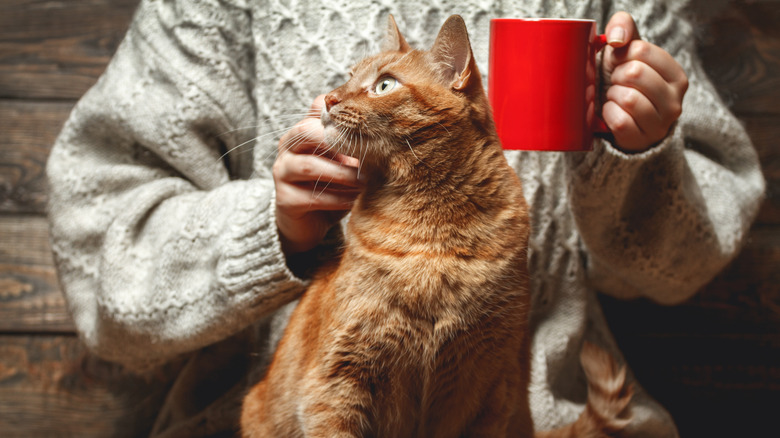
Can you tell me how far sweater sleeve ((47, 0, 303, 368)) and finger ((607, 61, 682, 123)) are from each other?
47 cm

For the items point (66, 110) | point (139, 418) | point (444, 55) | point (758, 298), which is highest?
point (444, 55)

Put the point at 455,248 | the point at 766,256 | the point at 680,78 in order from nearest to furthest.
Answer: the point at 455,248
the point at 680,78
the point at 766,256

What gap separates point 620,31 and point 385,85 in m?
0.27

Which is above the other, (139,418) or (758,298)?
(758,298)

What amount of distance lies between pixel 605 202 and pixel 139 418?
110 centimetres

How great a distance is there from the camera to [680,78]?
0.70m

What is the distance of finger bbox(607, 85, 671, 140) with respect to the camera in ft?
2.16

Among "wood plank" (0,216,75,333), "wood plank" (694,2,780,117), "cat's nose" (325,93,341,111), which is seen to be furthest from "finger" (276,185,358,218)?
"wood plank" (0,216,75,333)

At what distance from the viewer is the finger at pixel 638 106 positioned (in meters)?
0.66

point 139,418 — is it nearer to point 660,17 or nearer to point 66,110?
point 66,110

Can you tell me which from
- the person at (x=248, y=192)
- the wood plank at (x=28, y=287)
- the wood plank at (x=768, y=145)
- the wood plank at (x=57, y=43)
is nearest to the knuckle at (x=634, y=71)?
the person at (x=248, y=192)

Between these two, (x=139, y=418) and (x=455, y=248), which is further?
(x=139, y=418)

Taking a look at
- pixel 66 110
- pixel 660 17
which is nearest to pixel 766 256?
pixel 660 17

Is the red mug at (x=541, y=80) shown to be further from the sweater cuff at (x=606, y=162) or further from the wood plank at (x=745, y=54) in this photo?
the wood plank at (x=745, y=54)
